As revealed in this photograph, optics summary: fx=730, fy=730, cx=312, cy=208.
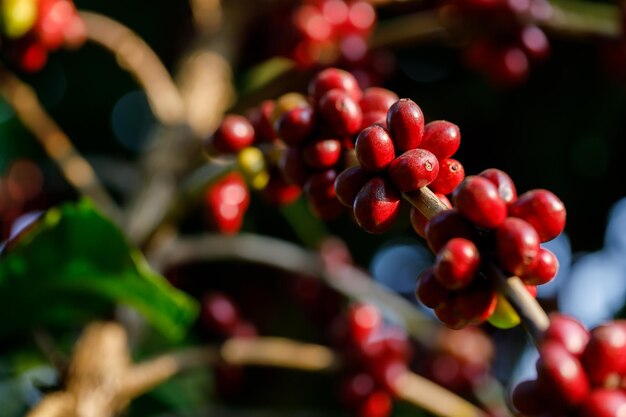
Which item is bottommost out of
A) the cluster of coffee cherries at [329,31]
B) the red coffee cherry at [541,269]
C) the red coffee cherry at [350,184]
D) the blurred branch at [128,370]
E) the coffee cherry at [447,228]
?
the blurred branch at [128,370]

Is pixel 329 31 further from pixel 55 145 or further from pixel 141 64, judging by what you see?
pixel 55 145

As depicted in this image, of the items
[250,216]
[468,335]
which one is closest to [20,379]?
[250,216]

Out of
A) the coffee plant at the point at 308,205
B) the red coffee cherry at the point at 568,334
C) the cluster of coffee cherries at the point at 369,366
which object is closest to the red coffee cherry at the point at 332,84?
the coffee plant at the point at 308,205

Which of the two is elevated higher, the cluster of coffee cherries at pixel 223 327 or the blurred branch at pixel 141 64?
the blurred branch at pixel 141 64

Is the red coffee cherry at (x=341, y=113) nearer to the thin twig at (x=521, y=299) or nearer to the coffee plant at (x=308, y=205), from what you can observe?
the coffee plant at (x=308, y=205)

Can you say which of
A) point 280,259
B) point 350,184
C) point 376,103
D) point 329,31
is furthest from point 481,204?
point 329,31
